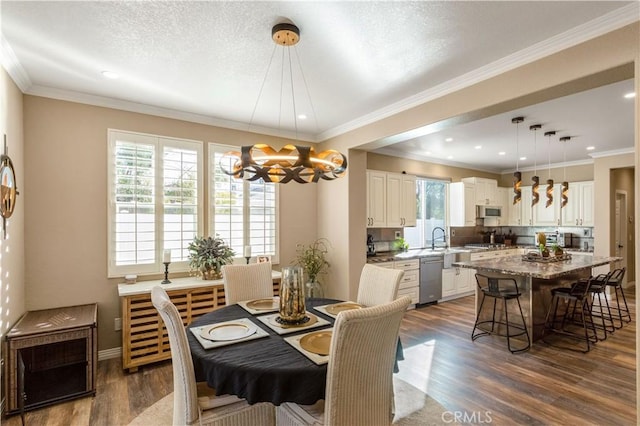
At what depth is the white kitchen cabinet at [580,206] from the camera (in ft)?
22.7

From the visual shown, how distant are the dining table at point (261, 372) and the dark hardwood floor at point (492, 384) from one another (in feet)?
4.48

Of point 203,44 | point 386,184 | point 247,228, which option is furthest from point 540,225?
point 203,44

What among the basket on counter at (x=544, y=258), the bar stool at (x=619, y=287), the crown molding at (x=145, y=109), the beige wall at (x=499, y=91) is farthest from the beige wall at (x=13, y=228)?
the bar stool at (x=619, y=287)

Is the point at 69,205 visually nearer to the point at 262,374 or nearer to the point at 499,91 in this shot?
the point at 262,374

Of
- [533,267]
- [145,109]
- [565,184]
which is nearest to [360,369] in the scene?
[533,267]

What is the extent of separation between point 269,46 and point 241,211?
2.38 metres

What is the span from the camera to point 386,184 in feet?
18.7

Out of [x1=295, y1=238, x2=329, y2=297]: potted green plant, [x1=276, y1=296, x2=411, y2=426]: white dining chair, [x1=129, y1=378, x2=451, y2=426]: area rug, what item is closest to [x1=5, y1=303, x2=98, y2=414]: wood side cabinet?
[x1=129, y1=378, x2=451, y2=426]: area rug

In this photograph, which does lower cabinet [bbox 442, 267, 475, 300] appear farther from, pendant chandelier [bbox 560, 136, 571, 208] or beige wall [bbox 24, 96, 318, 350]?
beige wall [bbox 24, 96, 318, 350]

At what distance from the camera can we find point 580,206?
7.04 m

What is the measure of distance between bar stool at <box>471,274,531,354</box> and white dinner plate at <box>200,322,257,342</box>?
3.10 metres

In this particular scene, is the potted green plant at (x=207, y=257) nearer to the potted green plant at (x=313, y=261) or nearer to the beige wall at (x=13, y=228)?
the potted green plant at (x=313, y=261)

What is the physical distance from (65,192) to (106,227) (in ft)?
1.65

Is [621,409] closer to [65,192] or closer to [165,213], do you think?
[165,213]
